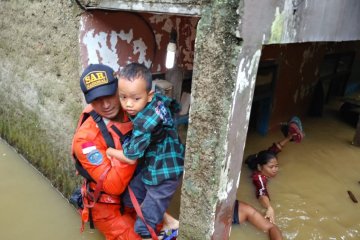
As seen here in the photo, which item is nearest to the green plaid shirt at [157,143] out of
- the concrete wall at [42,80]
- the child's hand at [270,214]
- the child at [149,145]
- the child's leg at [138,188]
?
the child at [149,145]

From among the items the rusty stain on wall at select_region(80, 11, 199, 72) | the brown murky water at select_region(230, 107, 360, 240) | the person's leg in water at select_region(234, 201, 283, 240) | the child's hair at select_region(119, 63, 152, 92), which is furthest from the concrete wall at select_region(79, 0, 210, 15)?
the brown murky water at select_region(230, 107, 360, 240)

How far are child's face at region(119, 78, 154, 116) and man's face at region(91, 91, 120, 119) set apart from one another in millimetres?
176

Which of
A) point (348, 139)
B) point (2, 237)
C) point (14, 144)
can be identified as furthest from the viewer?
point (348, 139)

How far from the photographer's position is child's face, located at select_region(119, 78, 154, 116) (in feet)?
6.36

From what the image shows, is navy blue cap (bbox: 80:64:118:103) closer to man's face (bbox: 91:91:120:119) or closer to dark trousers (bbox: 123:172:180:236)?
man's face (bbox: 91:91:120:119)

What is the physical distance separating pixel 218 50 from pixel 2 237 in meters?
2.87

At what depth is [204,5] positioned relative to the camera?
5.49 ft

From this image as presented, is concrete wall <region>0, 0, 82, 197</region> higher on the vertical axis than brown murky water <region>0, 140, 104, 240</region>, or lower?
higher

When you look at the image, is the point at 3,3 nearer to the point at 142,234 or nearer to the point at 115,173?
the point at 115,173

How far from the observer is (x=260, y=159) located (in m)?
4.20

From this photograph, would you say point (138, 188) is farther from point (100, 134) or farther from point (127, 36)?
point (127, 36)

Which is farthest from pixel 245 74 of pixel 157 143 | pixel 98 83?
pixel 98 83

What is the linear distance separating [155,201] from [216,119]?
831 millimetres

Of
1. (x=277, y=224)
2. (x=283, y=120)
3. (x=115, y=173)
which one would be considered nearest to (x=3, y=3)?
(x=115, y=173)
